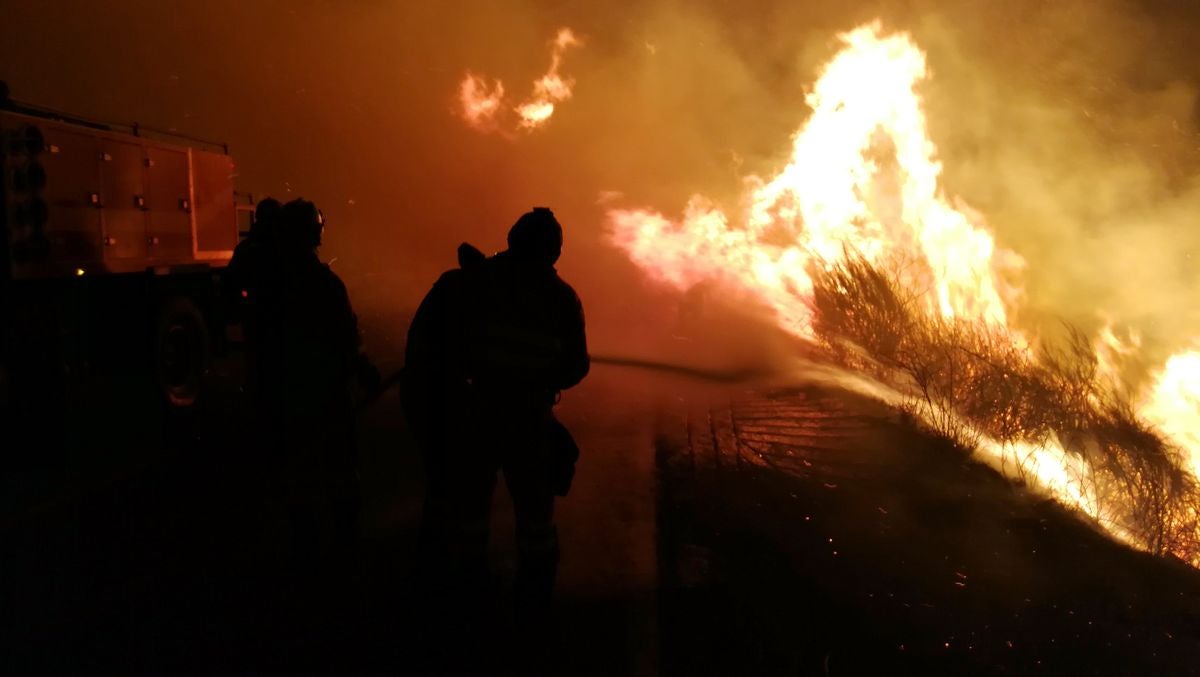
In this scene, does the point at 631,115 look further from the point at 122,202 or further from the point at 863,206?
the point at 122,202

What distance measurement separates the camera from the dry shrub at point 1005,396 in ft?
25.0

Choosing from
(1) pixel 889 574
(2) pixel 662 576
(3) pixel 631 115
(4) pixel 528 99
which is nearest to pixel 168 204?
(2) pixel 662 576

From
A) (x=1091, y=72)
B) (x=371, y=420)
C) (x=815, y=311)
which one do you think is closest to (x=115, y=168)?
(x=371, y=420)

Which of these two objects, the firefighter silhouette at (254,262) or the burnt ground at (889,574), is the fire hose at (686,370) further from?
the firefighter silhouette at (254,262)

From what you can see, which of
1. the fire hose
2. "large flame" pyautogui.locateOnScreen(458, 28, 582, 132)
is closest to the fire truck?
the fire hose

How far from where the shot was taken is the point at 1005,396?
8.52 meters

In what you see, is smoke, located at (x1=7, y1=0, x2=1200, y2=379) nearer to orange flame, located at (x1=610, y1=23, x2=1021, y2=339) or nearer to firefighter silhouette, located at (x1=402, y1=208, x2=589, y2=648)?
orange flame, located at (x1=610, y1=23, x2=1021, y2=339)

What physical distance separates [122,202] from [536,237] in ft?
15.1

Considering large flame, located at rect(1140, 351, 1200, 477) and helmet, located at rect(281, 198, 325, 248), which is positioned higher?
helmet, located at rect(281, 198, 325, 248)

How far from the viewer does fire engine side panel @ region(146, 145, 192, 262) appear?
682cm

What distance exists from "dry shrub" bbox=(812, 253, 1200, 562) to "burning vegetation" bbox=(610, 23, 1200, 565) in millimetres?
23

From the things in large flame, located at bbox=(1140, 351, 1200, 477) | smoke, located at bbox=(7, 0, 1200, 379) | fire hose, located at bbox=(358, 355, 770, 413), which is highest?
smoke, located at bbox=(7, 0, 1200, 379)

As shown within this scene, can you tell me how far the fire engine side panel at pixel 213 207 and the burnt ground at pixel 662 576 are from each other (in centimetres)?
196

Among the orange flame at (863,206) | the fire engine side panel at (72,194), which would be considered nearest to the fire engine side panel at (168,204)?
the fire engine side panel at (72,194)
